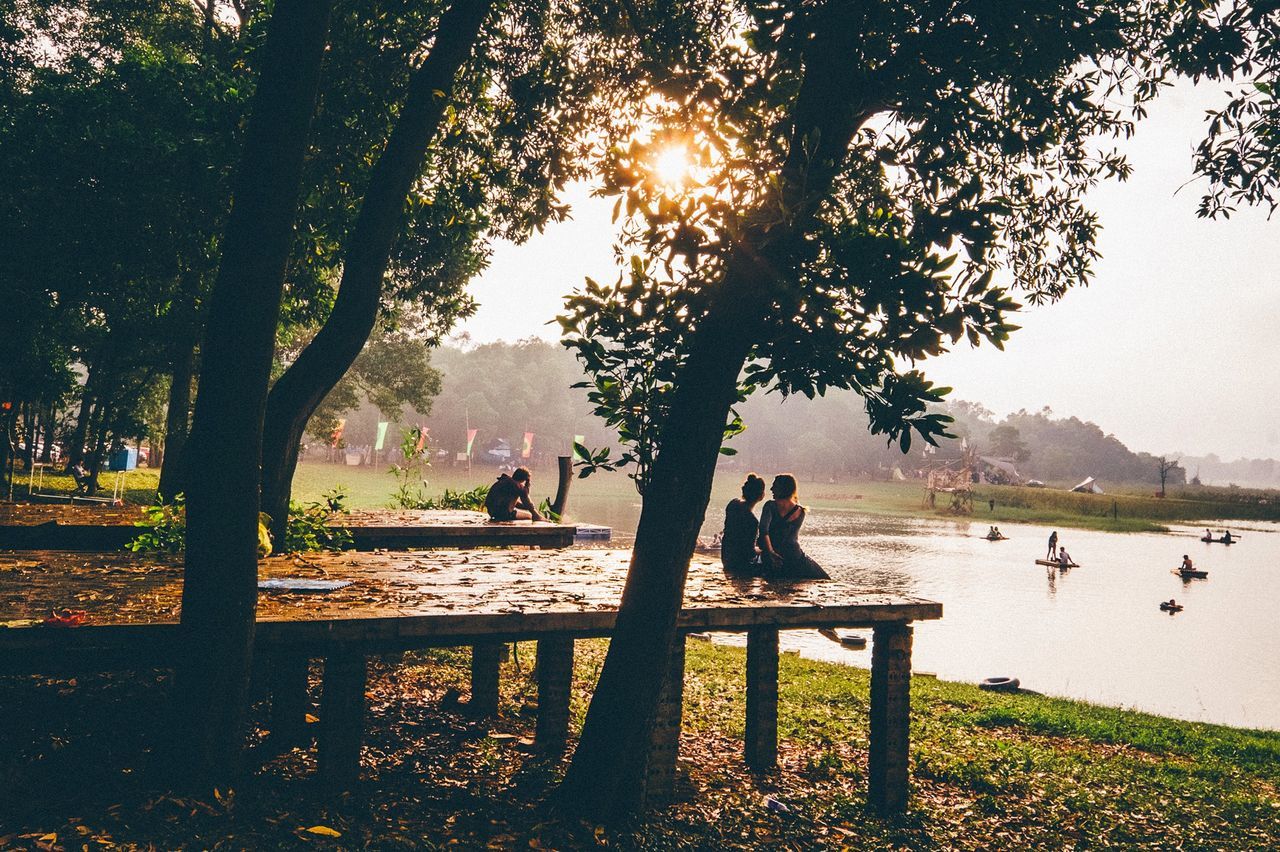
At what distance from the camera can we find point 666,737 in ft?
17.4

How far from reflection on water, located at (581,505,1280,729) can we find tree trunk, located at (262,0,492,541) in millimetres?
12654

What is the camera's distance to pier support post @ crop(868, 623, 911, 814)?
5793 millimetres

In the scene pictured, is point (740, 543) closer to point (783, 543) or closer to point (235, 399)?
point (783, 543)

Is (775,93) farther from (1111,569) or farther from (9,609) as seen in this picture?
(1111,569)

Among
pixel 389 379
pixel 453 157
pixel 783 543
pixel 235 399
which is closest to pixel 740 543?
pixel 783 543

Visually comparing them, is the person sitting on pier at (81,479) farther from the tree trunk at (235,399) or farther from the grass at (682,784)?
the tree trunk at (235,399)

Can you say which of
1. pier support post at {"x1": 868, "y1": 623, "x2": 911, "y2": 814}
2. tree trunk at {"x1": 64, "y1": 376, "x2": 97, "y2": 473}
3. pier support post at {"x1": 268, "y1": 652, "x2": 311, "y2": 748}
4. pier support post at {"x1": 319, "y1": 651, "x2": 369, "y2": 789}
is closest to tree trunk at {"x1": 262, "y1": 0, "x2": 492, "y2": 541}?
pier support post at {"x1": 268, "y1": 652, "x2": 311, "y2": 748}

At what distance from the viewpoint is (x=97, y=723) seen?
5328 mm

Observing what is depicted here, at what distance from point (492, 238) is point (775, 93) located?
21.7ft

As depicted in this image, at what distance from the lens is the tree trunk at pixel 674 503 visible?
4547 millimetres

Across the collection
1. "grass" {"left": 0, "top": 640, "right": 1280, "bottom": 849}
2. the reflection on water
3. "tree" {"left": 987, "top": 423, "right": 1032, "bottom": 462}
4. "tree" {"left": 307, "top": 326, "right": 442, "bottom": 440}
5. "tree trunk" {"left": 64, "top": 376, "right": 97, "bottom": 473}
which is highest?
"tree" {"left": 987, "top": 423, "right": 1032, "bottom": 462}

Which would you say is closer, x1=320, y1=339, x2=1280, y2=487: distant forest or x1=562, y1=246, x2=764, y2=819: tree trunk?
x1=562, y1=246, x2=764, y2=819: tree trunk

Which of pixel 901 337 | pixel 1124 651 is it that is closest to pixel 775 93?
pixel 901 337

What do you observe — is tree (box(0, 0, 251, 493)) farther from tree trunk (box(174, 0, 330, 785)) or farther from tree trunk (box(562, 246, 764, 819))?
tree trunk (box(562, 246, 764, 819))
